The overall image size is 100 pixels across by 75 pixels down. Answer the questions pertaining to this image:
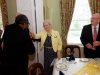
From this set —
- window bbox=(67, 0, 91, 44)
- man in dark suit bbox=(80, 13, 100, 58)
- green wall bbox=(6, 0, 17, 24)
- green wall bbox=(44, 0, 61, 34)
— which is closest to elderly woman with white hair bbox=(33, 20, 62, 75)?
man in dark suit bbox=(80, 13, 100, 58)

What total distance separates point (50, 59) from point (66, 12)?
1.46m

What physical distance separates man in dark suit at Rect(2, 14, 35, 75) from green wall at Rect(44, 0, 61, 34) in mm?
1679

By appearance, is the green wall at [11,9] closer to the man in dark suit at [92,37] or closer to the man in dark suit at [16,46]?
the man in dark suit at [16,46]

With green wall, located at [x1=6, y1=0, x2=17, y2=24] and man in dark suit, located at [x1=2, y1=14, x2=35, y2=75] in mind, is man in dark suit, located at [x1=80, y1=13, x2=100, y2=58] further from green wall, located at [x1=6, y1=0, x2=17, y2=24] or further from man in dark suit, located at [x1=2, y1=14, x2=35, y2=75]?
green wall, located at [x1=6, y1=0, x2=17, y2=24]

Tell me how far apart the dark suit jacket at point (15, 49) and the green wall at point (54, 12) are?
1705mm

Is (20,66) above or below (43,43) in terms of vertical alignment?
below

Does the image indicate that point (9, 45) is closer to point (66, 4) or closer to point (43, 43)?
point (43, 43)

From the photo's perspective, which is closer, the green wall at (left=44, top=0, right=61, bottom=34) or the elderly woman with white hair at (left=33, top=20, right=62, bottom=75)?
the elderly woman with white hair at (left=33, top=20, right=62, bottom=75)

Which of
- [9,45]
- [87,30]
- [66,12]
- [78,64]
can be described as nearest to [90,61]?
[78,64]

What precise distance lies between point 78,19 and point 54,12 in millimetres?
695

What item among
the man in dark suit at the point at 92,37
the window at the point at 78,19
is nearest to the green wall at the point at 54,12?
the window at the point at 78,19

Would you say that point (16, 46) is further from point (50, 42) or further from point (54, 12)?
point (54, 12)

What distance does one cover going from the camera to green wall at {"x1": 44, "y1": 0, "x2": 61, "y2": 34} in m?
4.30

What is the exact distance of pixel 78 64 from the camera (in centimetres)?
289
